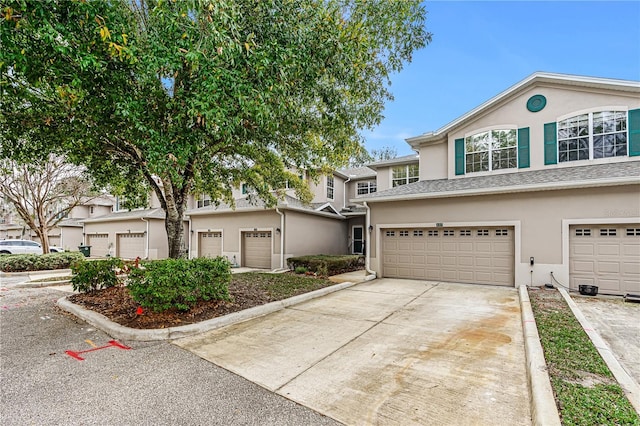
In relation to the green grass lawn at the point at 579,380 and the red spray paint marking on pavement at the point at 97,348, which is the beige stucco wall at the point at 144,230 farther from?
the green grass lawn at the point at 579,380

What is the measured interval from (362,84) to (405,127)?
23433mm

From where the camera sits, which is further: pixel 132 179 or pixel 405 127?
pixel 405 127

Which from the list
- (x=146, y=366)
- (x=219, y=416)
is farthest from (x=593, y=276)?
(x=146, y=366)

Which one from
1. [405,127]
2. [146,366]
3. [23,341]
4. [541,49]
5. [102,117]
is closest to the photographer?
[146,366]

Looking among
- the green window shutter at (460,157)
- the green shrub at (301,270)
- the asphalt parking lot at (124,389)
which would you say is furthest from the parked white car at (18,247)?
the green window shutter at (460,157)

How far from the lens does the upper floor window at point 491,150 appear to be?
1116cm

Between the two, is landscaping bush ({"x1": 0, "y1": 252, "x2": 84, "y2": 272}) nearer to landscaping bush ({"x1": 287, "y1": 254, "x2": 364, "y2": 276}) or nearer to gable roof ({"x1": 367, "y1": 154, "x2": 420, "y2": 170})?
landscaping bush ({"x1": 287, "y1": 254, "x2": 364, "y2": 276})

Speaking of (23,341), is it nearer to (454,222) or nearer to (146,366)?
(146,366)

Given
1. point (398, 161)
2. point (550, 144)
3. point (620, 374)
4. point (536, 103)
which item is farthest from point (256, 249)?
point (620, 374)

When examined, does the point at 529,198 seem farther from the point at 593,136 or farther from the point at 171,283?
the point at 171,283

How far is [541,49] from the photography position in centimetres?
1177

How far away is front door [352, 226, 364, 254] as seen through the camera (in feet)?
62.6

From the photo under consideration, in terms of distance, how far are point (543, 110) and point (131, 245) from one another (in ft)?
76.6

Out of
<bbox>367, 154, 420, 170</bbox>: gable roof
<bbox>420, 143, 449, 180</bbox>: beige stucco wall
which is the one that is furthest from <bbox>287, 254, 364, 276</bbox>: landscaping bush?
<bbox>367, 154, 420, 170</bbox>: gable roof
